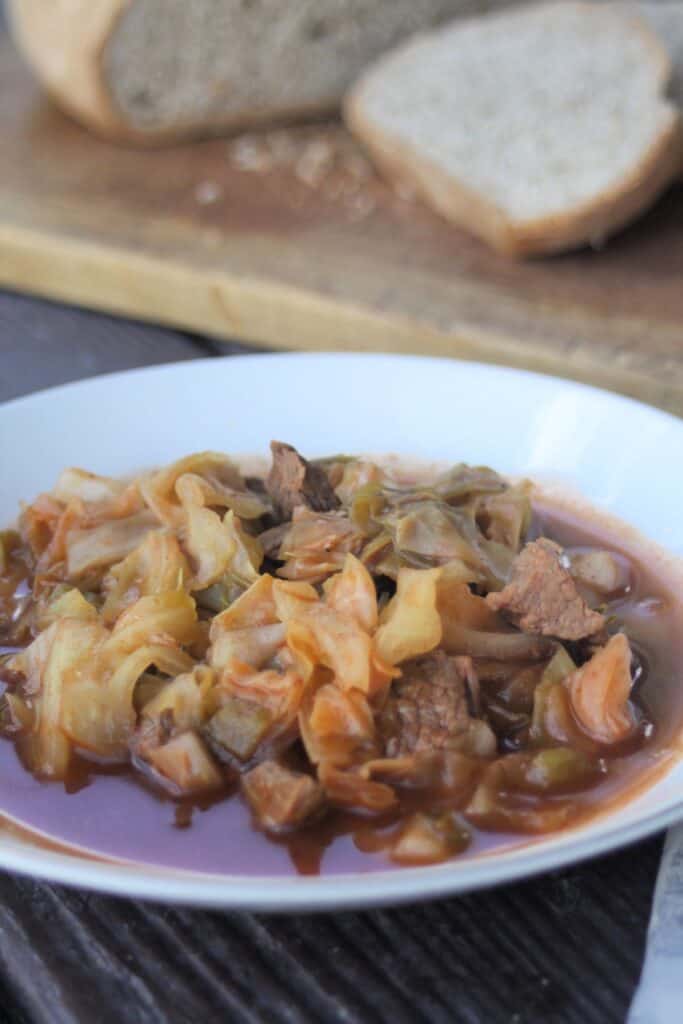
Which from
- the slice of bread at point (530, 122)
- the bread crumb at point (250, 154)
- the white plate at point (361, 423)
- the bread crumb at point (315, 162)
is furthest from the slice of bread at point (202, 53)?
the white plate at point (361, 423)

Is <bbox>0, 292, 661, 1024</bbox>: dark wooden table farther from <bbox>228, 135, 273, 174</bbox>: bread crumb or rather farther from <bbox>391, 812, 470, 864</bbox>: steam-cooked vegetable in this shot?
<bbox>228, 135, 273, 174</bbox>: bread crumb

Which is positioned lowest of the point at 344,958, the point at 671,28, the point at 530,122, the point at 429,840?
the point at 344,958

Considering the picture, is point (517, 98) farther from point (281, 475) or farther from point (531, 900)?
point (531, 900)

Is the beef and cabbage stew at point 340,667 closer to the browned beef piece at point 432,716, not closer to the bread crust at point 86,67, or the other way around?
the browned beef piece at point 432,716

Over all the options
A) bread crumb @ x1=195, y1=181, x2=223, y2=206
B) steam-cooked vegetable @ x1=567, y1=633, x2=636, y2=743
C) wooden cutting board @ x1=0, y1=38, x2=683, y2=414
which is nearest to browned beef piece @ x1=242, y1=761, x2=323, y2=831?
steam-cooked vegetable @ x1=567, y1=633, x2=636, y2=743

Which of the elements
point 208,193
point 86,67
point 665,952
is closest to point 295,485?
point 665,952

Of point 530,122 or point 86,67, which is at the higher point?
point 530,122

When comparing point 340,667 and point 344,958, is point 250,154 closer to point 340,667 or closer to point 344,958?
point 340,667
